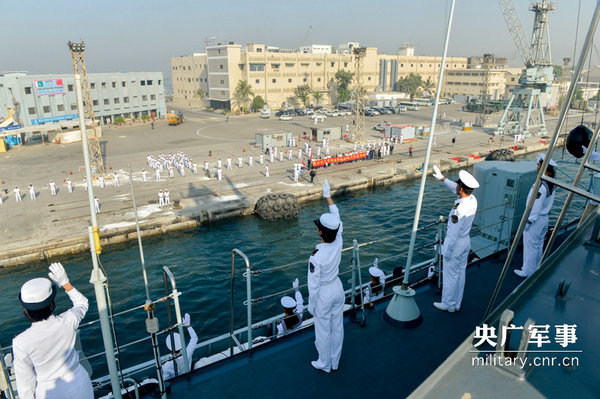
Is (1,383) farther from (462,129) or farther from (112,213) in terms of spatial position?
(462,129)

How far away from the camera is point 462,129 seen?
183 ft

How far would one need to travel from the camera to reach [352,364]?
5680 millimetres

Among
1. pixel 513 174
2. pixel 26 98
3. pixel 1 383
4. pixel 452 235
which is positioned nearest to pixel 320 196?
pixel 513 174

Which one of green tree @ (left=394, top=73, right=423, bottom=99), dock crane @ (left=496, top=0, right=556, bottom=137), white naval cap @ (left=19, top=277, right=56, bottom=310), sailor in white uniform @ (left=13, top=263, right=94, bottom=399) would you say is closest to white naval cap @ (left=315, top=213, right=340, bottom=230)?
sailor in white uniform @ (left=13, top=263, right=94, bottom=399)

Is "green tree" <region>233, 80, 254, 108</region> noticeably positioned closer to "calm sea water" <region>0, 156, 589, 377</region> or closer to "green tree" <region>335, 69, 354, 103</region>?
"green tree" <region>335, 69, 354, 103</region>

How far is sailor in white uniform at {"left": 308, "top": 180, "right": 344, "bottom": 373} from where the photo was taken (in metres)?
5.12

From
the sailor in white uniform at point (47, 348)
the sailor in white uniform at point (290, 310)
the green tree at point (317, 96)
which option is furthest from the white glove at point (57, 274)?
the green tree at point (317, 96)

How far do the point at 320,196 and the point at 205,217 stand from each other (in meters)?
8.98

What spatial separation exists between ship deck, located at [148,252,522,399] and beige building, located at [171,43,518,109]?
78405 millimetres

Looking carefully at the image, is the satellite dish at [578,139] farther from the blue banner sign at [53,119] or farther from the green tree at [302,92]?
the green tree at [302,92]

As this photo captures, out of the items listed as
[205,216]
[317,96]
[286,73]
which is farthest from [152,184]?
[317,96]

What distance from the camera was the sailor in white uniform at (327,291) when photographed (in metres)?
5.12

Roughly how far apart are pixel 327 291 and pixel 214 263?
14741mm

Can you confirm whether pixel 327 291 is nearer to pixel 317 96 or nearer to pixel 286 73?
pixel 286 73
